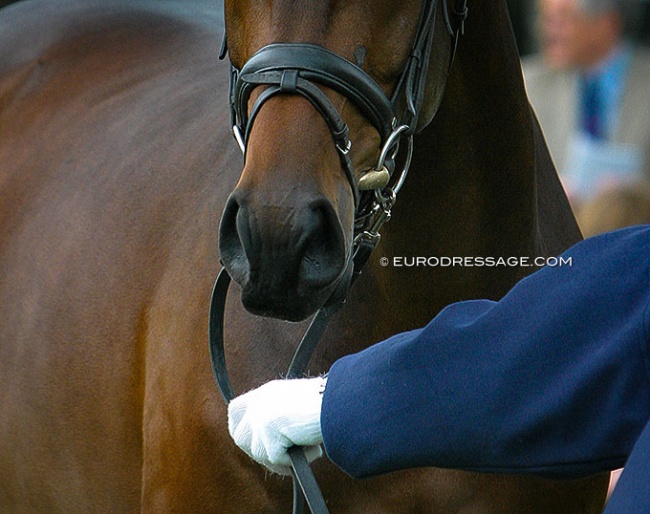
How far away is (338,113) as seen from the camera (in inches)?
65.2

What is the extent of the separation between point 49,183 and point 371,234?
123 centimetres

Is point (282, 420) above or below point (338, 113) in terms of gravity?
below

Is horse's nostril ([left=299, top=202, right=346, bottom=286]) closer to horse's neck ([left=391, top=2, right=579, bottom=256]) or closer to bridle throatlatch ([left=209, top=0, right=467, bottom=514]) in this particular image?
bridle throatlatch ([left=209, top=0, right=467, bottom=514])

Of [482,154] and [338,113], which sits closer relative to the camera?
[338,113]

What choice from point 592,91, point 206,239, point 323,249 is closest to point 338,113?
point 323,249

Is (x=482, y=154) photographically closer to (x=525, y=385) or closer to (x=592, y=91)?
(x=525, y=385)

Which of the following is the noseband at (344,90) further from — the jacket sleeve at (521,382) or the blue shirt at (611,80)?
the blue shirt at (611,80)

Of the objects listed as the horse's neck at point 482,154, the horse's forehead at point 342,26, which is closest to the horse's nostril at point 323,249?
the horse's forehead at point 342,26

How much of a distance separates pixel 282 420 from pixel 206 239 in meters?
0.66

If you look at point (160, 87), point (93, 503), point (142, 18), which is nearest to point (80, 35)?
point (142, 18)

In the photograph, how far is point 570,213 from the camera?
237 cm

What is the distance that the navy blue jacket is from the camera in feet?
4.60

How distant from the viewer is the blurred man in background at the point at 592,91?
4406 mm

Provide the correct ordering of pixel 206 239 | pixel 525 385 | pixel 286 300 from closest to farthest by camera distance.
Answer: pixel 525 385 < pixel 286 300 < pixel 206 239
